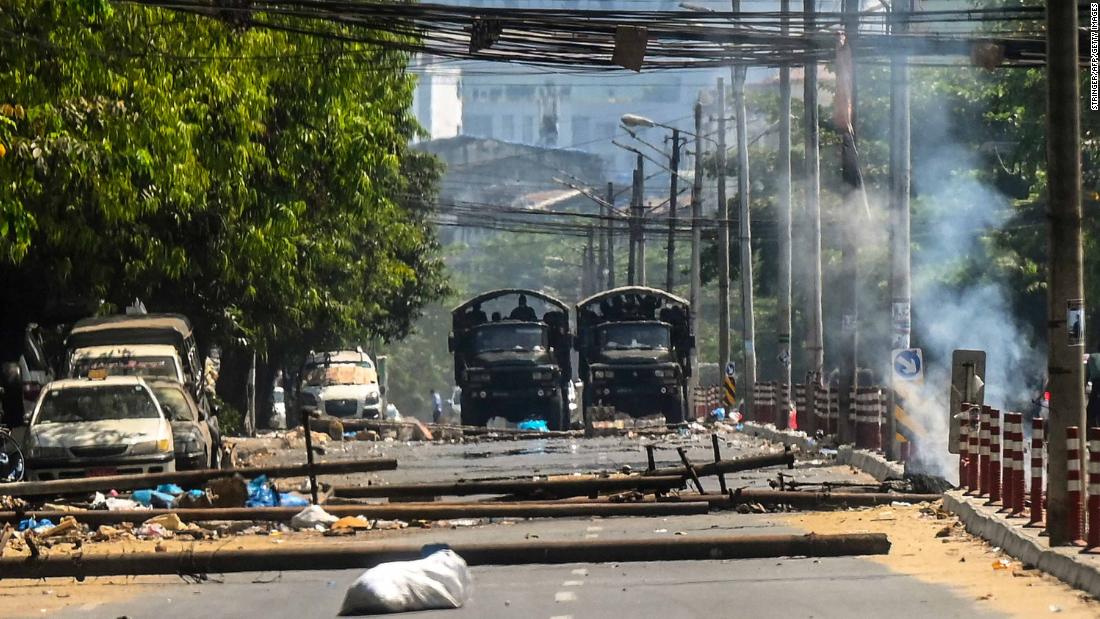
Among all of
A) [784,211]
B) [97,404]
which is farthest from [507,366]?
[97,404]

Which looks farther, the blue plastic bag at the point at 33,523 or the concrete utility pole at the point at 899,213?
the concrete utility pole at the point at 899,213

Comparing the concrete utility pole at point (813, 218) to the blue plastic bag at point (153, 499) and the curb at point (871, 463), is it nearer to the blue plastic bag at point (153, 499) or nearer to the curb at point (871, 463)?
the curb at point (871, 463)

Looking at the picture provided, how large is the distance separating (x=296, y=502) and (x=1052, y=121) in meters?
10.0

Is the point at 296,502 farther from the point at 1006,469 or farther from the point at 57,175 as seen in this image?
the point at 1006,469

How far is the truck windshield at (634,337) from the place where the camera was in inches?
1992

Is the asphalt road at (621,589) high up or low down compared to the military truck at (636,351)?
down

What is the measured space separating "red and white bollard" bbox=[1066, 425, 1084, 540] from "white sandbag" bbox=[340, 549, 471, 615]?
4429 millimetres

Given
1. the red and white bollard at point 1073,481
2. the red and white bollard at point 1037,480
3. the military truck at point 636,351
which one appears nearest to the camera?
the red and white bollard at point 1073,481

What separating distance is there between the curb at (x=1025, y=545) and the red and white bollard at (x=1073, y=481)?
24 centimetres

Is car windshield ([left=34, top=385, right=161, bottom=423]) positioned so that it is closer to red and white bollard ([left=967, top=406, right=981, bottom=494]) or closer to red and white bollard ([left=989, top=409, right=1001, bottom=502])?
red and white bollard ([left=967, top=406, right=981, bottom=494])

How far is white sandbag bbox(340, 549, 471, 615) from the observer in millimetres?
11938

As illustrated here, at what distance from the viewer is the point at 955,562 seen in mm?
14586

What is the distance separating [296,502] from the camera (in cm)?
2109

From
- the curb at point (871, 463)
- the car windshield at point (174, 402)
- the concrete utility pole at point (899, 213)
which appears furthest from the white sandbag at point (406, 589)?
the concrete utility pole at point (899, 213)
